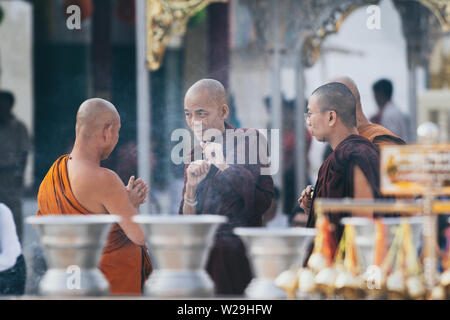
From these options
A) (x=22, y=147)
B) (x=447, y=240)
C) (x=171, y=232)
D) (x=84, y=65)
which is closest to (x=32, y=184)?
(x=22, y=147)

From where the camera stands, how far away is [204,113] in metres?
3.44

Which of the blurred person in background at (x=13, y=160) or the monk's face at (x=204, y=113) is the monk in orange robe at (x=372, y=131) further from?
the blurred person in background at (x=13, y=160)

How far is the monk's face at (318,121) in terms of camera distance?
3.25m

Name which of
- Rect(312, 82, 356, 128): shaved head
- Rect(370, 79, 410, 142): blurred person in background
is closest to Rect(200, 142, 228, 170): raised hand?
Rect(312, 82, 356, 128): shaved head

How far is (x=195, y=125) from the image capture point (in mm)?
3443

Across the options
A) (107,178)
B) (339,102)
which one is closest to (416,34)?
(339,102)

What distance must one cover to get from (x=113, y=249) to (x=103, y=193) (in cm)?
25

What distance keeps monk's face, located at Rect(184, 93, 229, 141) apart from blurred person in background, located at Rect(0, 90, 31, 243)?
0.93 meters

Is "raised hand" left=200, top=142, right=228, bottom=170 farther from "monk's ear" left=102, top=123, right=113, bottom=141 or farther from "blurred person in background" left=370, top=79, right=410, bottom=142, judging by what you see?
"blurred person in background" left=370, top=79, right=410, bottom=142

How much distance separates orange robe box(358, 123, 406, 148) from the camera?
3355 mm

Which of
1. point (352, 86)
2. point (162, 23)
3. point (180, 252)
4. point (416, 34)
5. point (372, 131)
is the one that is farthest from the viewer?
point (416, 34)

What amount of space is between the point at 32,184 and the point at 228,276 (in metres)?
1.05

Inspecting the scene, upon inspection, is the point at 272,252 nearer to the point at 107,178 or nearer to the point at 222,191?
the point at 222,191

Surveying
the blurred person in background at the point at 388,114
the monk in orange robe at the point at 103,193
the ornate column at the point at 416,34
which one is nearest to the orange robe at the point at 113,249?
the monk in orange robe at the point at 103,193
